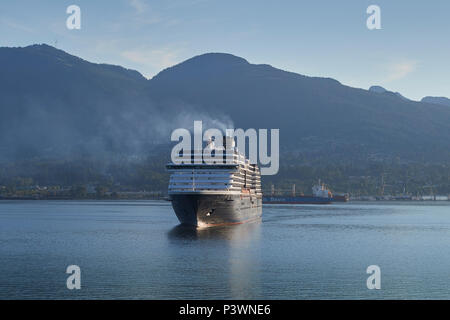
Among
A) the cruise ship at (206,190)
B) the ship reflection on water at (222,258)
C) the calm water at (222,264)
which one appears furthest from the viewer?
the cruise ship at (206,190)

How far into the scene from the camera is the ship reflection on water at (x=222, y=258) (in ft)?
148

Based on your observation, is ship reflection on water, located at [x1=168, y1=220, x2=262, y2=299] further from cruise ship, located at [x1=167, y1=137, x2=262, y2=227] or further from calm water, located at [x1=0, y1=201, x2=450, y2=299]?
cruise ship, located at [x1=167, y1=137, x2=262, y2=227]

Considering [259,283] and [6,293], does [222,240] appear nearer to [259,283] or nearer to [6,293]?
[259,283]

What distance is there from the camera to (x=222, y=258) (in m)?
59.5

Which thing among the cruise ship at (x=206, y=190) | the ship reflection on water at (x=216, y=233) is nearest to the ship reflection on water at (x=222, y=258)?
the ship reflection on water at (x=216, y=233)

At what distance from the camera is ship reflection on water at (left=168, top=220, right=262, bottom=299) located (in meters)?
45.2

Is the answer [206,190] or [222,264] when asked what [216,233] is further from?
[222,264]

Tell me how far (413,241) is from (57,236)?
163ft

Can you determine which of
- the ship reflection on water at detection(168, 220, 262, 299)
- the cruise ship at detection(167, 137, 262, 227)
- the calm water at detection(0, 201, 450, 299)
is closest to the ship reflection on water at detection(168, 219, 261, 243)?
the ship reflection on water at detection(168, 220, 262, 299)

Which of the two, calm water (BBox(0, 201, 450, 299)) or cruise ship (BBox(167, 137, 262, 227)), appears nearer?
calm water (BBox(0, 201, 450, 299))

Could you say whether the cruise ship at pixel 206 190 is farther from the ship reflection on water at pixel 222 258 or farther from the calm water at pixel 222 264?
the calm water at pixel 222 264

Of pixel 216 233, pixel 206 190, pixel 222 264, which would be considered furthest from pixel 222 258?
pixel 206 190
